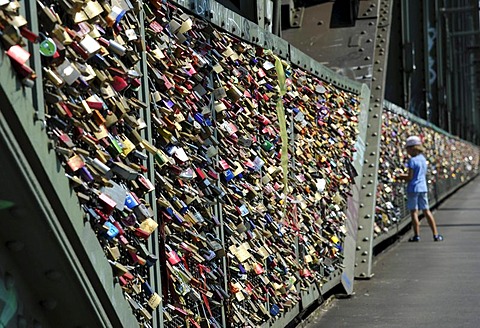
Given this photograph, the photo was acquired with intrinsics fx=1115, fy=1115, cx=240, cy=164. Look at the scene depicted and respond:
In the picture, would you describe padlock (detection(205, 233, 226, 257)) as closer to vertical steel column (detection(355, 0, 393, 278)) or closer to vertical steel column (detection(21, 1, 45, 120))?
vertical steel column (detection(21, 1, 45, 120))

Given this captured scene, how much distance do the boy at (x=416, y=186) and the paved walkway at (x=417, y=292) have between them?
13.2 inches

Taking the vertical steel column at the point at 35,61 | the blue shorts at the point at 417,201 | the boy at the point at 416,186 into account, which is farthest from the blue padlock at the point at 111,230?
the blue shorts at the point at 417,201

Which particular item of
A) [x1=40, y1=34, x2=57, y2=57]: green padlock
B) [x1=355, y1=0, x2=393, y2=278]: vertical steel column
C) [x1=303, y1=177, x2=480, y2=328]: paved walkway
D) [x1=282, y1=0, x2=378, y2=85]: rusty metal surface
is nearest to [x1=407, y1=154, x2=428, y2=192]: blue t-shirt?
[x1=303, y1=177, x2=480, y2=328]: paved walkway

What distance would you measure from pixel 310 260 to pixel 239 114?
2072 mm

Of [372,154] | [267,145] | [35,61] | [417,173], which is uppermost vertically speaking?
[35,61]

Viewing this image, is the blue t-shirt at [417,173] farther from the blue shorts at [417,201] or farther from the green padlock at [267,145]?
the green padlock at [267,145]

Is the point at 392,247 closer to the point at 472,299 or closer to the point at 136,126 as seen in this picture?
the point at 472,299

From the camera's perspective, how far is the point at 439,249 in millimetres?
13398

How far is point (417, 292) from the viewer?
29.6ft

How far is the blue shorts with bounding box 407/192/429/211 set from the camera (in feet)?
50.0

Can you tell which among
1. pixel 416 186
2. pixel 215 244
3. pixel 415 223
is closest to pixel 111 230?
pixel 215 244

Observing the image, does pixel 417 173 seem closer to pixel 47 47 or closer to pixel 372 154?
pixel 372 154

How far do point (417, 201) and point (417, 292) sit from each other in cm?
645

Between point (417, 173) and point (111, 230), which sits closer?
point (111, 230)
